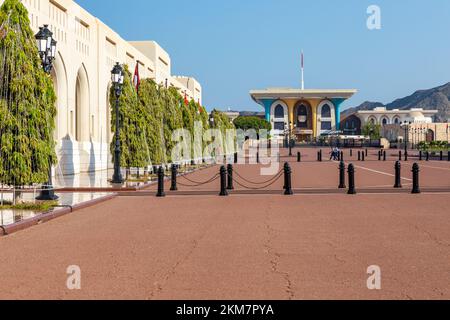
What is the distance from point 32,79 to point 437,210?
35.7 ft

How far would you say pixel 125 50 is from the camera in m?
47.9

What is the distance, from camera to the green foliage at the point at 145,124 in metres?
30.3

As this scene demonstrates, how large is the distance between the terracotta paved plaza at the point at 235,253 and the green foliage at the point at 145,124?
1324cm

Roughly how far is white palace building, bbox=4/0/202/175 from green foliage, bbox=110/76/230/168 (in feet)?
14.0

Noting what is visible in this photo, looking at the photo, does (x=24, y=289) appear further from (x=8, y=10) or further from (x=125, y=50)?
(x=125, y=50)

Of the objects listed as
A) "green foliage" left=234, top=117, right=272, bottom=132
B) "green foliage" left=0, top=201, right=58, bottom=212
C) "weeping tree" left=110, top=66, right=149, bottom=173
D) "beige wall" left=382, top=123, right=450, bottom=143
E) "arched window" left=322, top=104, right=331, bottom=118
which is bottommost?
"green foliage" left=0, top=201, right=58, bottom=212

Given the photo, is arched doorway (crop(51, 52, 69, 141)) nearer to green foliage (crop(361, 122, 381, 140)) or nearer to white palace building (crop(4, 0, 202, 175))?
white palace building (crop(4, 0, 202, 175))

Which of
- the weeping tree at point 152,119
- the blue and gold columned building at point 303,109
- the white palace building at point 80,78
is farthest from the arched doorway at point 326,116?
the weeping tree at point 152,119

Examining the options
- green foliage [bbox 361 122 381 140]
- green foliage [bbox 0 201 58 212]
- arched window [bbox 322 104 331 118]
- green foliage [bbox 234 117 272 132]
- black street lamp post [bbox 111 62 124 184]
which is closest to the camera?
green foliage [bbox 0 201 58 212]

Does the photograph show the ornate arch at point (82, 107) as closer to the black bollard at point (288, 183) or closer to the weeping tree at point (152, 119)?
the weeping tree at point (152, 119)

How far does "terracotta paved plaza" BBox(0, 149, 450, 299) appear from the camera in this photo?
727cm

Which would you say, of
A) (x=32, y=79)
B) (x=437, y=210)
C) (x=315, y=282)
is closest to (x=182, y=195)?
(x=32, y=79)

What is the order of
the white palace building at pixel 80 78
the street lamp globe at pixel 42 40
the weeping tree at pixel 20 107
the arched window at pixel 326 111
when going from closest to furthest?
the weeping tree at pixel 20 107 < the street lamp globe at pixel 42 40 < the white palace building at pixel 80 78 < the arched window at pixel 326 111

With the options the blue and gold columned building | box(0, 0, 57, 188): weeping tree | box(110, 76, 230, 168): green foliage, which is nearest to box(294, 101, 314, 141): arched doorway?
the blue and gold columned building
